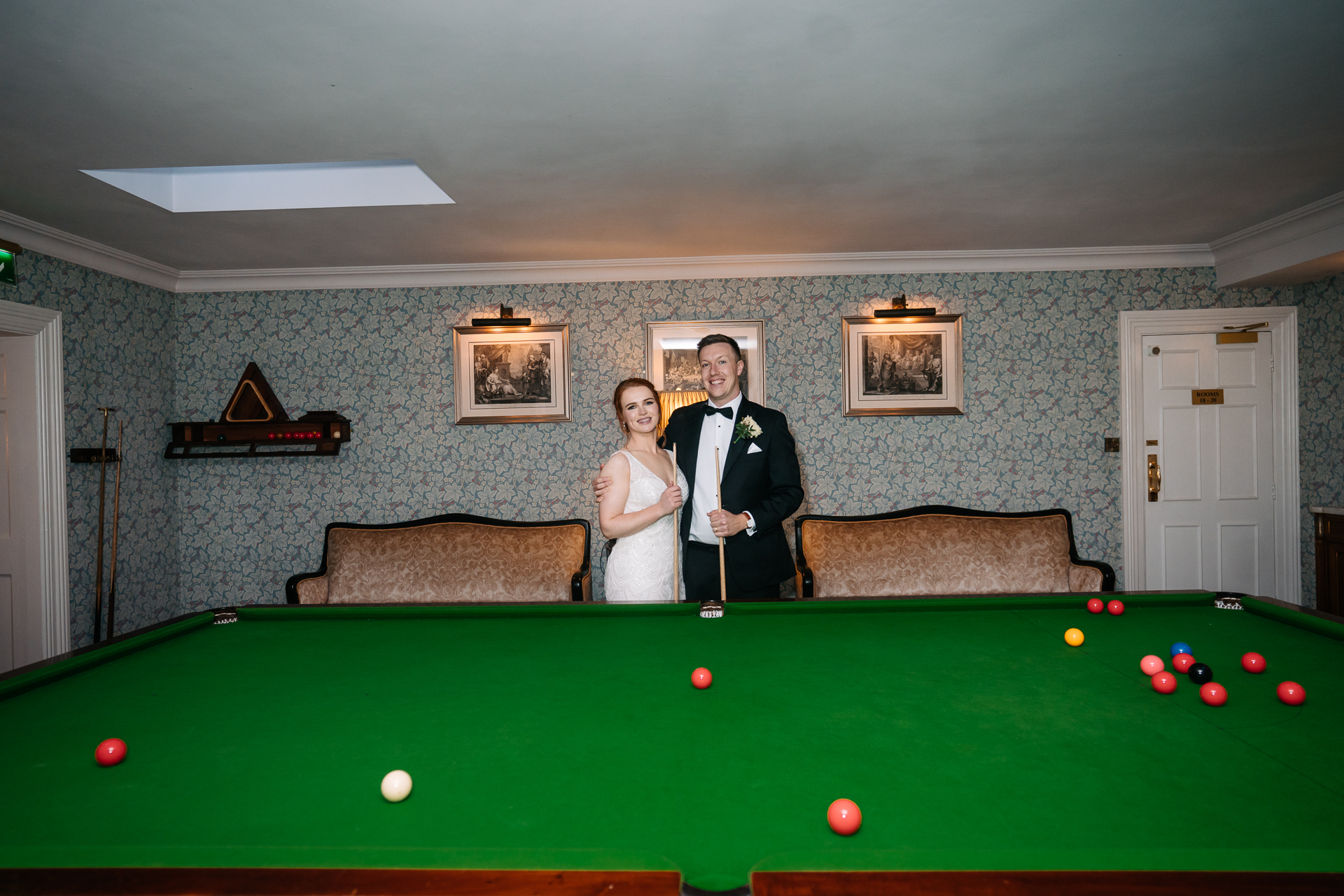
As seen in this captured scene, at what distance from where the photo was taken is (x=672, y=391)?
413cm

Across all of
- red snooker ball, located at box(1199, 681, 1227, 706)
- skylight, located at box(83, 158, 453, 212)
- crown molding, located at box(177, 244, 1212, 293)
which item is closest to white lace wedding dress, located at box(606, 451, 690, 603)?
skylight, located at box(83, 158, 453, 212)

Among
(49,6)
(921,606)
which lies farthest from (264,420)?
(921,606)

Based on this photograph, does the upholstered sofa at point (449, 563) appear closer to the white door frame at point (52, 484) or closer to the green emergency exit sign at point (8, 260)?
the white door frame at point (52, 484)

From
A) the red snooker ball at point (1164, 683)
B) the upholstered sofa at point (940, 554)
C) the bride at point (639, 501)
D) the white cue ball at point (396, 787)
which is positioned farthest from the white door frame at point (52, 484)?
the red snooker ball at point (1164, 683)

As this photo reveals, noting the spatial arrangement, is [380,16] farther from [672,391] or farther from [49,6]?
[672,391]

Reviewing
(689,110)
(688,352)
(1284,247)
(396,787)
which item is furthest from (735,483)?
(1284,247)

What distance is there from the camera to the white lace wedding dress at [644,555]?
112 inches

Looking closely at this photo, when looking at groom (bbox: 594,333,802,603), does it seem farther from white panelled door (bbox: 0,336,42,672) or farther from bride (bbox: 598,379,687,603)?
white panelled door (bbox: 0,336,42,672)

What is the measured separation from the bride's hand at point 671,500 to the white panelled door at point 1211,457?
315 centimetres

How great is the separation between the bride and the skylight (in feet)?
4.36

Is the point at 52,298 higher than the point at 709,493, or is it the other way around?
the point at 52,298

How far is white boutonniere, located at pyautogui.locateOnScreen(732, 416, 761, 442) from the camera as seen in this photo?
3.33m

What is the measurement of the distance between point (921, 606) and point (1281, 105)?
214 centimetres

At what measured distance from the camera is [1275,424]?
163 inches
